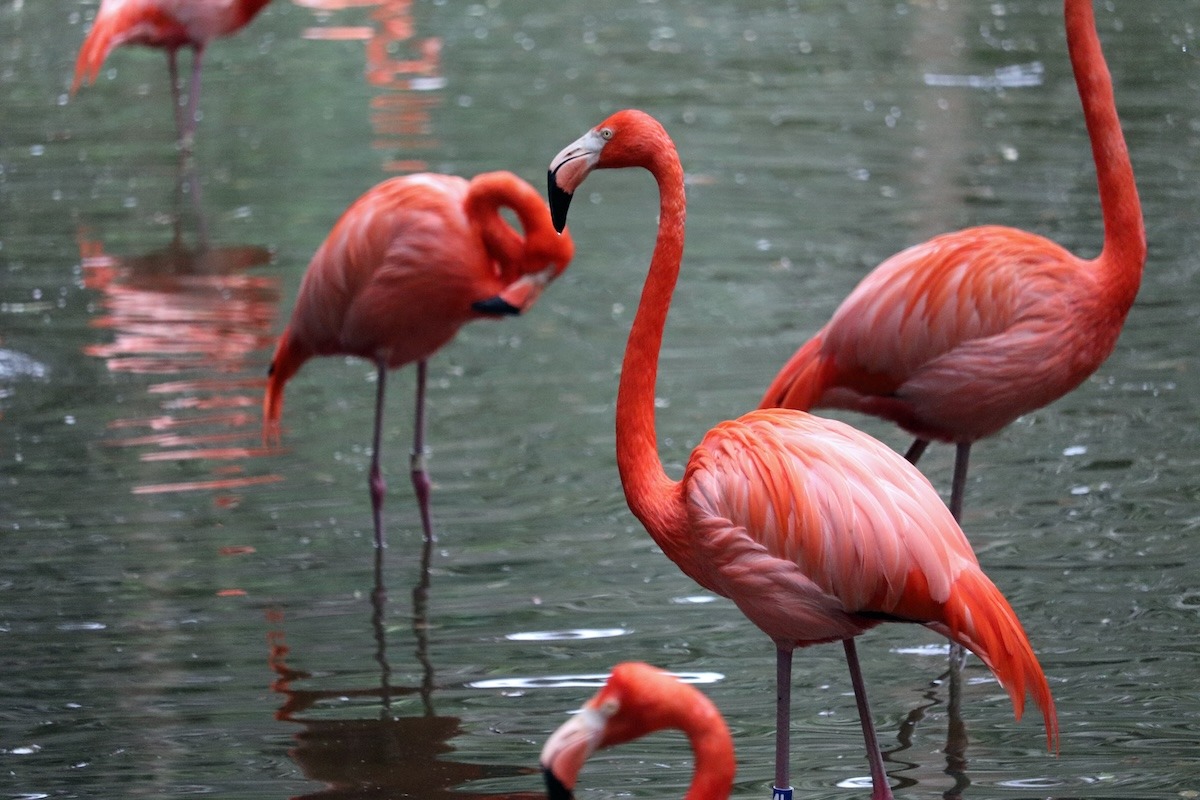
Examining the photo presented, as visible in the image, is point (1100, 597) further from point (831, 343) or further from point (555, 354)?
point (555, 354)

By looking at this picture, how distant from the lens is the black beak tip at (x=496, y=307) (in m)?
4.43

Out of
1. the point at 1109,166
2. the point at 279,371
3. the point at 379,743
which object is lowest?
the point at 379,743

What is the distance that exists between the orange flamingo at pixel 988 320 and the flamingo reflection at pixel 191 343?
6.67ft

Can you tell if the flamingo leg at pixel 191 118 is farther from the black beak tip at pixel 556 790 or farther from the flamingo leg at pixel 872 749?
the black beak tip at pixel 556 790

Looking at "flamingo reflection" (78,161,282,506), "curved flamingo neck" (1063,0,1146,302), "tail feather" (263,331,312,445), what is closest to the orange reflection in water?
"flamingo reflection" (78,161,282,506)

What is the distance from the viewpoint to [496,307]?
445cm

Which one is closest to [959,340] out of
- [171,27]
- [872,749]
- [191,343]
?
[872,749]

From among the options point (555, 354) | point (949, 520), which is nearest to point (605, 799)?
point (949, 520)

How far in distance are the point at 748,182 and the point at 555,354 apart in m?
2.32

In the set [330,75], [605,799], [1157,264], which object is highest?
[330,75]

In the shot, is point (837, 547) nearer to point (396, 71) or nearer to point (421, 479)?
point (421, 479)

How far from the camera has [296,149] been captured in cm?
912

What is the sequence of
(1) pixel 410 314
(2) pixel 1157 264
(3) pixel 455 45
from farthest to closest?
1. (3) pixel 455 45
2. (2) pixel 1157 264
3. (1) pixel 410 314

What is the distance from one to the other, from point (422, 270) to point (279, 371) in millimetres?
693
